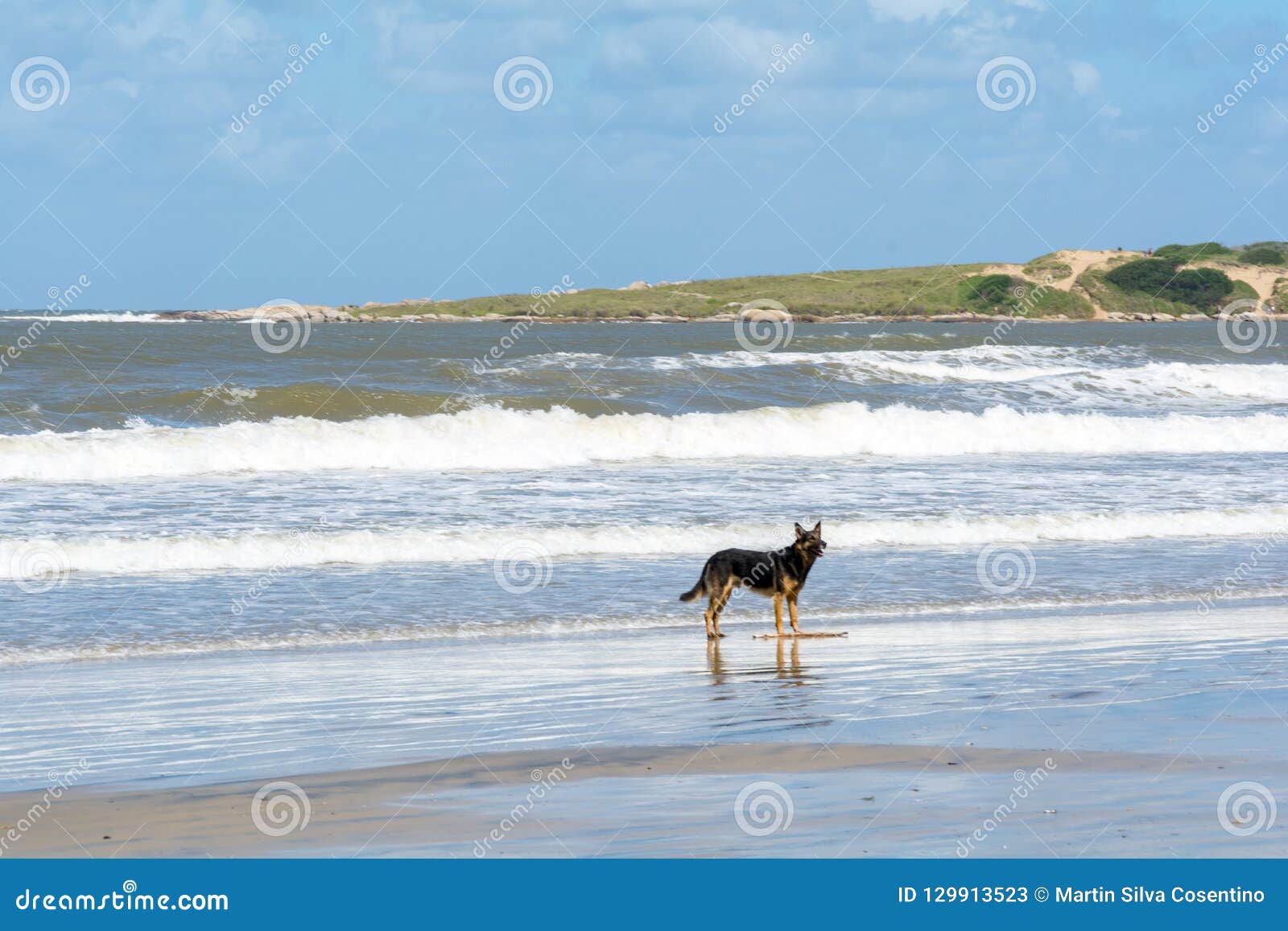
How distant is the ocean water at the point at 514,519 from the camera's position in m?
9.77

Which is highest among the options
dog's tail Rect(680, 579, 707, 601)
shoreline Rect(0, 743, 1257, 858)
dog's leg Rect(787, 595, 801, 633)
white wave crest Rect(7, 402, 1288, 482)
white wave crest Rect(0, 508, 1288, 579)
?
white wave crest Rect(7, 402, 1288, 482)

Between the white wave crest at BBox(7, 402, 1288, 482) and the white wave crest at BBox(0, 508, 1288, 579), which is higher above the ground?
the white wave crest at BBox(7, 402, 1288, 482)

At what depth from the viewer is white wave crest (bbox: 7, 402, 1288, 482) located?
21.0m

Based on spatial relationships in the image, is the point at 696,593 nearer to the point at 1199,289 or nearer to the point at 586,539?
the point at 586,539

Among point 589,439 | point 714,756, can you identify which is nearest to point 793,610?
point 714,756

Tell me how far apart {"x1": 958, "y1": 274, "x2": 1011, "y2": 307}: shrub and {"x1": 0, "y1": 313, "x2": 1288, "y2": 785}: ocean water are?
8815cm

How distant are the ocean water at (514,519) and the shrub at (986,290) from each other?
88.1m

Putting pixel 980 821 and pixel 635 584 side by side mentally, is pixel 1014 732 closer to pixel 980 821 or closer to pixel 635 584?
pixel 980 821

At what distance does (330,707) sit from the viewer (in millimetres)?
8062

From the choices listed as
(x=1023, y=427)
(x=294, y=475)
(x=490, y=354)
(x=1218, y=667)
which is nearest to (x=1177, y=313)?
(x=490, y=354)

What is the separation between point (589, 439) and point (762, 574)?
544 inches

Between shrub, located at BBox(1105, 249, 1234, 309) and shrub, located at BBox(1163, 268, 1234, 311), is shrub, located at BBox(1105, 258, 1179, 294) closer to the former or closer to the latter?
shrub, located at BBox(1105, 249, 1234, 309)

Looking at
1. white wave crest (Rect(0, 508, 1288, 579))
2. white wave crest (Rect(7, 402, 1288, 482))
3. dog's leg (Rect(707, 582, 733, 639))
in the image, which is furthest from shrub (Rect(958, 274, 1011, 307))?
dog's leg (Rect(707, 582, 733, 639))

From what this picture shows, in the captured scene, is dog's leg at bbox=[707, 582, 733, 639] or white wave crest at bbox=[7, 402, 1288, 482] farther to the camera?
white wave crest at bbox=[7, 402, 1288, 482]
